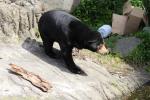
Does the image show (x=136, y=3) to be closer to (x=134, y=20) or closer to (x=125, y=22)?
(x=134, y=20)

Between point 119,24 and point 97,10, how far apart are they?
0.82 metres

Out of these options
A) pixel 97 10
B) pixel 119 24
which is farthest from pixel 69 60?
pixel 97 10

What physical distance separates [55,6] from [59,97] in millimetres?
3959

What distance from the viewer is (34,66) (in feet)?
25.3

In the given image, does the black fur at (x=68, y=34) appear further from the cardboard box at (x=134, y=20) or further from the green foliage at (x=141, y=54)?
the cardboard box at (x=134, y=20)

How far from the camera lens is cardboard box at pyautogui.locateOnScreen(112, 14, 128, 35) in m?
10.3

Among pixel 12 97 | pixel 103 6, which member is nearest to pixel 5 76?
pixel 12 97

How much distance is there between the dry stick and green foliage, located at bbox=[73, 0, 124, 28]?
12.1 ft

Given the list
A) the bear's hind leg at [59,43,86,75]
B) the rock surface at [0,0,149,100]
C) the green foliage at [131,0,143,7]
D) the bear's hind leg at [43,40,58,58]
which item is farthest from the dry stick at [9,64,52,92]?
the green foliage at [131,0,143,7]

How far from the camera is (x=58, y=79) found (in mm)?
7449

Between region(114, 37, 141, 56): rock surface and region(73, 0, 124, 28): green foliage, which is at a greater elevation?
region(73, 0, 124, 28): green foliage

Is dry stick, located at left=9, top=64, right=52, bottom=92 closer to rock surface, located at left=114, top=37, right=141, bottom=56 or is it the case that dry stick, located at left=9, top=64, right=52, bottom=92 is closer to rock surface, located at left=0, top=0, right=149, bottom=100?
rock surface, located at left=0, top=0, right=149, bottom=100

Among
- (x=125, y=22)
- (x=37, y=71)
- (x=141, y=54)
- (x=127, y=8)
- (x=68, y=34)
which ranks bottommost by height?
(x=141, y=54)

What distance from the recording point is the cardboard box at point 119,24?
405 inches
